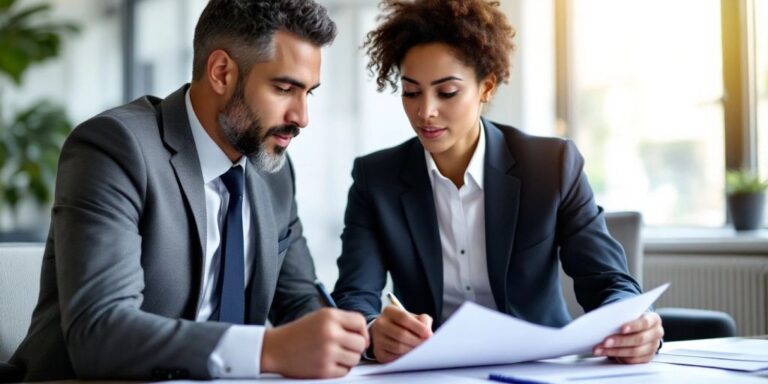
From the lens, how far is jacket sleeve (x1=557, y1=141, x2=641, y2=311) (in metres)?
1.97

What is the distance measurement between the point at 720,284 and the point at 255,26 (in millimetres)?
2604

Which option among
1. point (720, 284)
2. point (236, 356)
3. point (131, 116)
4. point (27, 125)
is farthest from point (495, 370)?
point (27, 125)

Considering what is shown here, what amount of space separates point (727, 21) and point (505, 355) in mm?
3138

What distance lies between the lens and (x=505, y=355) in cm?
142

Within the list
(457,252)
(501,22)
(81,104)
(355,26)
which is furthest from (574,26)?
(81,104)

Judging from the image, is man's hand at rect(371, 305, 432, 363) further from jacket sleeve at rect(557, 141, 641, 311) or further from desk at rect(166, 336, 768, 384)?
jacket sleeve at rect(557, 141, 641, 311)

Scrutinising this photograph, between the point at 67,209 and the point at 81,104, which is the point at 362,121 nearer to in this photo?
the point at 81,104

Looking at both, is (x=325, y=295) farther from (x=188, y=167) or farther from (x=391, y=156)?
(x=391, y=156)

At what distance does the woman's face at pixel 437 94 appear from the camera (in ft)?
6.95

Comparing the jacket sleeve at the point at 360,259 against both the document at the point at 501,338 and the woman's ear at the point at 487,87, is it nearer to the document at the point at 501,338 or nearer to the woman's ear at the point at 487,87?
the woman's ear at the point at 487,87

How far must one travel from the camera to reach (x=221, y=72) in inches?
72.6

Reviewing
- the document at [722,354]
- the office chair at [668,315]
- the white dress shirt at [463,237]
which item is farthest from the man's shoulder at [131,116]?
the office chair at [668,315]

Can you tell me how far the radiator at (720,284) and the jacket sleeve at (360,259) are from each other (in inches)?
80.9

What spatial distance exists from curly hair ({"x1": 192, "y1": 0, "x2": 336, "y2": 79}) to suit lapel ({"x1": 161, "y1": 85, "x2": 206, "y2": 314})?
175mm
